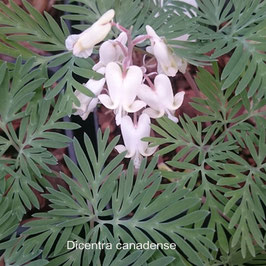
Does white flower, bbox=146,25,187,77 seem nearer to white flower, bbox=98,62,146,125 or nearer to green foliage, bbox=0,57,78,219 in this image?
white flower, bbox=98,62,146,125

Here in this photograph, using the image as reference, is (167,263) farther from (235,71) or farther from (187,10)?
(187,10)

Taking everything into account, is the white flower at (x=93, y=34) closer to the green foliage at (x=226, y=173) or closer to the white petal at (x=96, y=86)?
the white petal at (x=96, y=86)

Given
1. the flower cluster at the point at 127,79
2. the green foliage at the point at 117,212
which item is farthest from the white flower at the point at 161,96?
the green foliage at the point at 117,212

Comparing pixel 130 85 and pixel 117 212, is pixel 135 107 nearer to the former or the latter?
pixel 130 85

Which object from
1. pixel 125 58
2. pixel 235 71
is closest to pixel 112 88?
pixel 125 58

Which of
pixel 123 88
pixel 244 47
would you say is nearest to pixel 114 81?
pixel 123 88

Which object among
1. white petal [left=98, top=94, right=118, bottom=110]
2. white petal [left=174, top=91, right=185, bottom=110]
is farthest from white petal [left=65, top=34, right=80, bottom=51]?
white petal [left=174, top=91, right=185, bottom=110]
